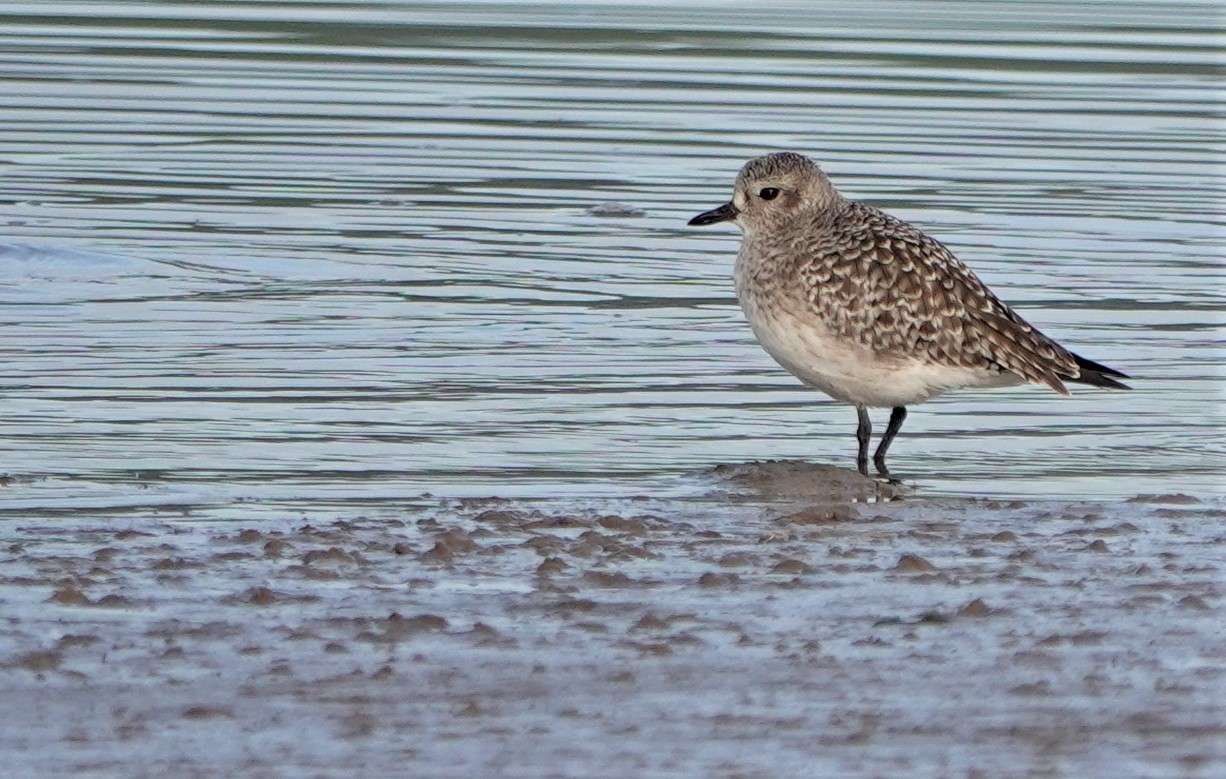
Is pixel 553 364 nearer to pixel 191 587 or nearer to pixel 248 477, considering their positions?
pixel 248 477

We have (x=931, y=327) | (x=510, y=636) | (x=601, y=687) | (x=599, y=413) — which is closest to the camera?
(x=601, y=687)

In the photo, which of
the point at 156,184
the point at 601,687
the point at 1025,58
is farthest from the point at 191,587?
the point at 1025,58

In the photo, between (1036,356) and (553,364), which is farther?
(553,364)

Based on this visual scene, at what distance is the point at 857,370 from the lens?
383 inches

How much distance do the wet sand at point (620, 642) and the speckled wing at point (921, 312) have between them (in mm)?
1148

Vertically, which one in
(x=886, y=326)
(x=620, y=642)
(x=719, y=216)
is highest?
(x=719, y=216)

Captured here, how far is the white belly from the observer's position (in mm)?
9695

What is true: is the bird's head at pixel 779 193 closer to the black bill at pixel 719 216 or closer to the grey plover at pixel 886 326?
the black bill at pixel 719 216

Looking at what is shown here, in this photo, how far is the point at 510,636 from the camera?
6574 millimetres

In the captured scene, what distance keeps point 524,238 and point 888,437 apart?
5.41m

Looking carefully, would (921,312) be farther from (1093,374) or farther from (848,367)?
(1093,374)

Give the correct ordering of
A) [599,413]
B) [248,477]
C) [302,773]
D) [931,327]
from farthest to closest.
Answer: [599,413] < [931,327] < [248,477] < [302,773]

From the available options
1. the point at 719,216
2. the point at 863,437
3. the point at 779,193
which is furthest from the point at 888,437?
the point at 719,216

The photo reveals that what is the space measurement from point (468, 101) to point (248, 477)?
1226 centimetres
